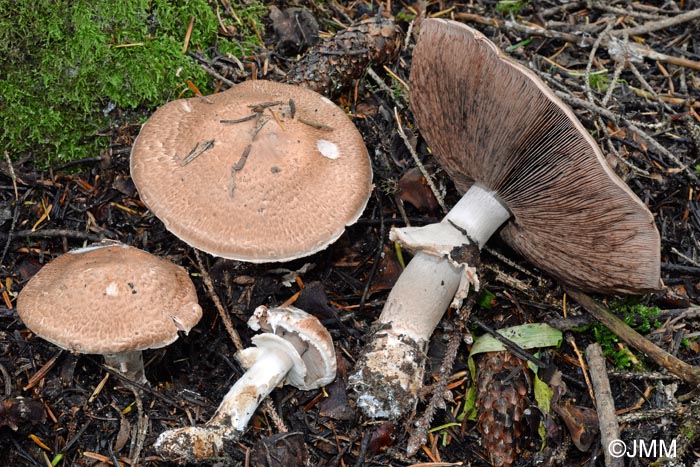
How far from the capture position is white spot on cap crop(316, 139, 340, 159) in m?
3.36

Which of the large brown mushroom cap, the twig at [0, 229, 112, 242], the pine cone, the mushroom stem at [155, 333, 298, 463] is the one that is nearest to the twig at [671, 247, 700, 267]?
the pine cone

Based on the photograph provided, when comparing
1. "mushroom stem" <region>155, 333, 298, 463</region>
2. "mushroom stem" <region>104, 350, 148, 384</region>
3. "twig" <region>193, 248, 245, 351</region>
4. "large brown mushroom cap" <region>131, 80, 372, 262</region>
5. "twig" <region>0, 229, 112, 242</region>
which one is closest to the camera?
"mushroom stem" <region>155, 333, 298, 463</region>

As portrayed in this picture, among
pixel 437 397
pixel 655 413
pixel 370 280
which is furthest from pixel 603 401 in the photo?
pixel 370 280

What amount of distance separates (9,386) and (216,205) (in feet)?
4.55

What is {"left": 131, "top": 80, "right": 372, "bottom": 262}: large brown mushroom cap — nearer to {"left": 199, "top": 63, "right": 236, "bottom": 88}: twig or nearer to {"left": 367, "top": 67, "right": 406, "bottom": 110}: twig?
{"left": 199, "top": 63, "right": 236, "bottom": 88}: twig

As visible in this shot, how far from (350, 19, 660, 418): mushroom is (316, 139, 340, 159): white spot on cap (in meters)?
0.55

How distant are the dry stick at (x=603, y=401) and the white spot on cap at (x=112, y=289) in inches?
97.7

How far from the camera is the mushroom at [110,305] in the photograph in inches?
111

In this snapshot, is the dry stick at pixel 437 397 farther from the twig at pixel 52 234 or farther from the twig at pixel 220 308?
the twig at pixel 52 234

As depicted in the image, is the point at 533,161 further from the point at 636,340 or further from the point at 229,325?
the point at 229,325

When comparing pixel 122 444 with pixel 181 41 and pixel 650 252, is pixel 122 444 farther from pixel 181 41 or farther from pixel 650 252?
pixel 650 252

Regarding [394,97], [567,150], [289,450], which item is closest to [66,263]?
[289,450]

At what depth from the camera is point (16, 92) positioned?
3584 millimetres

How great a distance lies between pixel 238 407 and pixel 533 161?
1.90 metres
